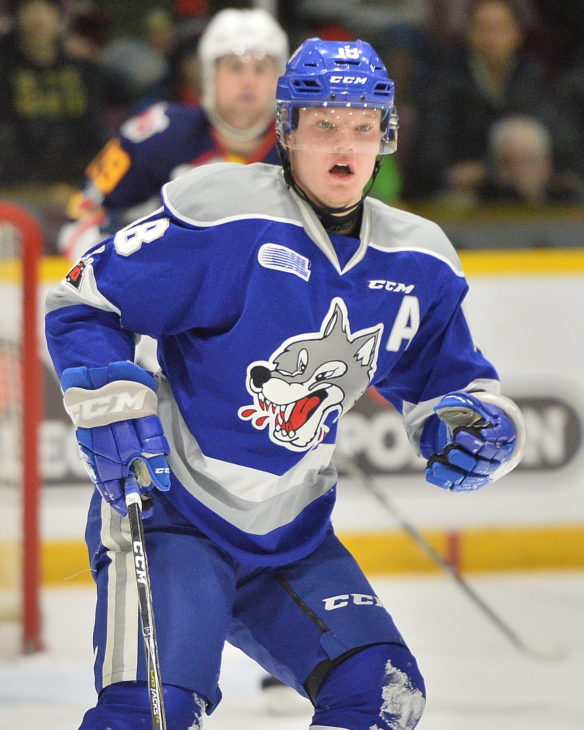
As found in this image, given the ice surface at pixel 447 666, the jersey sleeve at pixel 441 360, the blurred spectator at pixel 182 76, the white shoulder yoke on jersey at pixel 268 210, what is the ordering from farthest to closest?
the blurred spectator at pixel 182 76, the ice surface at pixel 447 666, the jersey sleeve at pixel 441 360, the white shoulder yoke on jersey at pixel 268 210

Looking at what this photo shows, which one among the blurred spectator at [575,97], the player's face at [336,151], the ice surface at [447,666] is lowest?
the ice surface at [447,666]

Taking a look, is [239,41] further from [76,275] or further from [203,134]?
[76,275]

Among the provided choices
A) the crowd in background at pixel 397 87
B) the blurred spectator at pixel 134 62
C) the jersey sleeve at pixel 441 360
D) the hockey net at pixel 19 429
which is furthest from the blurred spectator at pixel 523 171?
the jersey sleeve at pixel 441 360

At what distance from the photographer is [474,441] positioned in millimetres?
2002

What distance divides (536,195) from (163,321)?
3.00 meters

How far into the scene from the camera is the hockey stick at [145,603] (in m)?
1.72

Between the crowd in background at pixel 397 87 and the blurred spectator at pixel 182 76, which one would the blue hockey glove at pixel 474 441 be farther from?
the blurred spectator at pixel 182 76

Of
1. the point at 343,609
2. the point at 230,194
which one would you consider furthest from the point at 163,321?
the point at 343,609

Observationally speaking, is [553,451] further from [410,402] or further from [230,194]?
[230,194]

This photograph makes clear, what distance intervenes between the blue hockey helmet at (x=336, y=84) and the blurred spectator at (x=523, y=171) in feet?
8.65

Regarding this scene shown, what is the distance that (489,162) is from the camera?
4863 mm

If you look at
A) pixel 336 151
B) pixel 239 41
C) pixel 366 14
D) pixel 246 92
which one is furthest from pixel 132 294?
pixel 366 14

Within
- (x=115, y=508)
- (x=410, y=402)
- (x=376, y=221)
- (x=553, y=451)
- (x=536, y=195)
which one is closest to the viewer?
(x=115, y=508)

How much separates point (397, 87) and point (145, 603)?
350 centimetres
